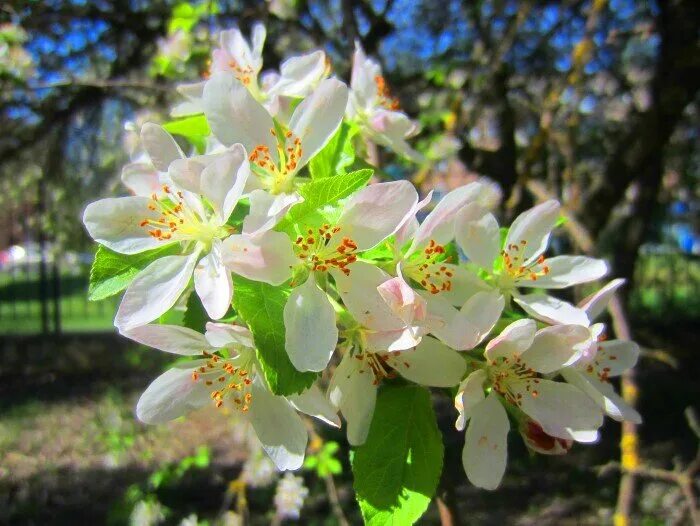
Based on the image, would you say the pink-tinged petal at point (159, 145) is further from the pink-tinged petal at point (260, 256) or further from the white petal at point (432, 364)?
the white petal at point (432, 364)

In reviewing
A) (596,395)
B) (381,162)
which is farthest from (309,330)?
(381,162)

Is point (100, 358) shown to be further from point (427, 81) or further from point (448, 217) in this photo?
point (448, 217)

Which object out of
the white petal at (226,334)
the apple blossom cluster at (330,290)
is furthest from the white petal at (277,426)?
the white petal at (226,334)

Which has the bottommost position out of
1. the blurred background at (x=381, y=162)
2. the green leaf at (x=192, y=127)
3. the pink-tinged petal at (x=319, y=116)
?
the blurred background at (x=381, y=162)

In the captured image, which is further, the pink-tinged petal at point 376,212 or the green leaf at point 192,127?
the green leaf at point 192,127

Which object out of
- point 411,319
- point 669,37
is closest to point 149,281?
point 411,319

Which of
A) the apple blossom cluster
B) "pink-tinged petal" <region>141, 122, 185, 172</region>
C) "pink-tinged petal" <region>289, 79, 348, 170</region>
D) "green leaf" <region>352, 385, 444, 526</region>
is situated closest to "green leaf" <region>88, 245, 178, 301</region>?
the apple blossom cluster

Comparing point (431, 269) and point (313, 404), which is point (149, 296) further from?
point (431, 269)
